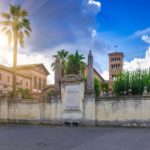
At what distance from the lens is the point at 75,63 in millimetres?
55531

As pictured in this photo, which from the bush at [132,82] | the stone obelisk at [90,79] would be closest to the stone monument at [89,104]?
the stone obelisk at [90,79]

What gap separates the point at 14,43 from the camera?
39781 mm

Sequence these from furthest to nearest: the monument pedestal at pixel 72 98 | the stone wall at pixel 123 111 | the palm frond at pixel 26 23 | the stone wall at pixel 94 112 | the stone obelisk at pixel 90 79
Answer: the palm frond at pixel 26 23 < the monument pedestal at pixel 72 98 < the stone obelisk at pixel 90 79 < the stone wall at pixel 94 112 < the stone wall at pixel 123 111

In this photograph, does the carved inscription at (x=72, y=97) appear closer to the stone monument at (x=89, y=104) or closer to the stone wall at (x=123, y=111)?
the stone monument at (x=89, y=104)

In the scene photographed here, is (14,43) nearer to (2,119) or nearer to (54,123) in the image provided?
(2,119)

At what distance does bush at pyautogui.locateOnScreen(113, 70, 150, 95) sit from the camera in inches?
1603

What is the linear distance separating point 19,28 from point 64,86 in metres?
16.4

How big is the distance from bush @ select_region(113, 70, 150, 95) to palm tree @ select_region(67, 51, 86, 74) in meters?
14.3

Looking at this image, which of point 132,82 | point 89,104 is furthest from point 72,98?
point 132,82

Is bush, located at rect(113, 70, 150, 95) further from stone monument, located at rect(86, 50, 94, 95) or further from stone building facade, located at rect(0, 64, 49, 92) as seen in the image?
stone building facade, located at rect(0, 64, 49, 92)

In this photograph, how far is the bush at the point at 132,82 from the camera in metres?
40.7

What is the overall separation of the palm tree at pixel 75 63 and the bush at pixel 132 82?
14.3 m

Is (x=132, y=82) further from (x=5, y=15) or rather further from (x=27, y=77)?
(x=27, y=77)

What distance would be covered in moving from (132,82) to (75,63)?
16611 mm
